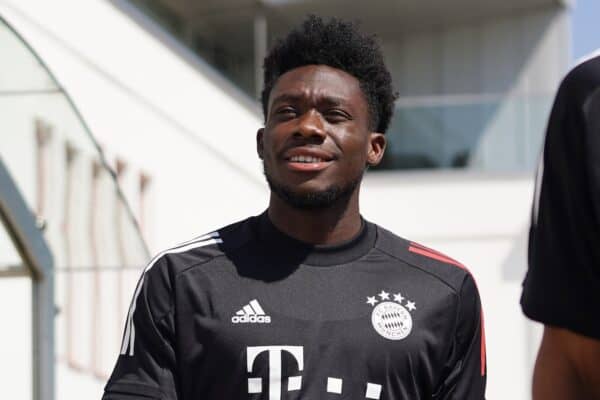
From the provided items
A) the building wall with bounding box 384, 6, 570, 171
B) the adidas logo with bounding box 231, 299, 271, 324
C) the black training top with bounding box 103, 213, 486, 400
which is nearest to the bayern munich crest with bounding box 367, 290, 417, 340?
the black training top with bounding box 103, 213, 486, 400

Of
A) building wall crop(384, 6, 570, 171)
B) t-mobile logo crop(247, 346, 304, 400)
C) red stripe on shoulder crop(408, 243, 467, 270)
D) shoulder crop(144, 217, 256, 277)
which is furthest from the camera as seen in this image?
building wall crop(384, 6, 570, 171)

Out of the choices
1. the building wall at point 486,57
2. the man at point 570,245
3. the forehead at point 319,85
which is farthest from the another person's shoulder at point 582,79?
the building wall at point 486,57

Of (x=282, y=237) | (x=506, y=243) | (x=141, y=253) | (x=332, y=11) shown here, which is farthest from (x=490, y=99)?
(x=282, y=237)

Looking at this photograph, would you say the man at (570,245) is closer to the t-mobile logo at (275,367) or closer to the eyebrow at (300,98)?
the t-mobile logo at (275,367)

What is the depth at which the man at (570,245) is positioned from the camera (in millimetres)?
2461

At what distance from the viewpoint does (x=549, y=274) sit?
2.50 m

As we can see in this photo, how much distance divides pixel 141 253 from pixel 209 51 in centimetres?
1655

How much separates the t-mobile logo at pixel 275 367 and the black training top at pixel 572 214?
1503mm

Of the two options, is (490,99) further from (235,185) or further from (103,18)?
(103,18)

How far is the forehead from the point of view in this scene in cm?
422

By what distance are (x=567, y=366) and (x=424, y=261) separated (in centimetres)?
178

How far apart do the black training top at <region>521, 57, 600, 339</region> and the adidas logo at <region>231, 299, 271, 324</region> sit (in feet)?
5.25

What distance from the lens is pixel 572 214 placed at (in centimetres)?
248

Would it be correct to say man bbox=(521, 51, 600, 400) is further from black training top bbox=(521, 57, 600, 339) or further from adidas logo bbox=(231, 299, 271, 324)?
adidas logo bbox=(231, 299, 271, 324)
